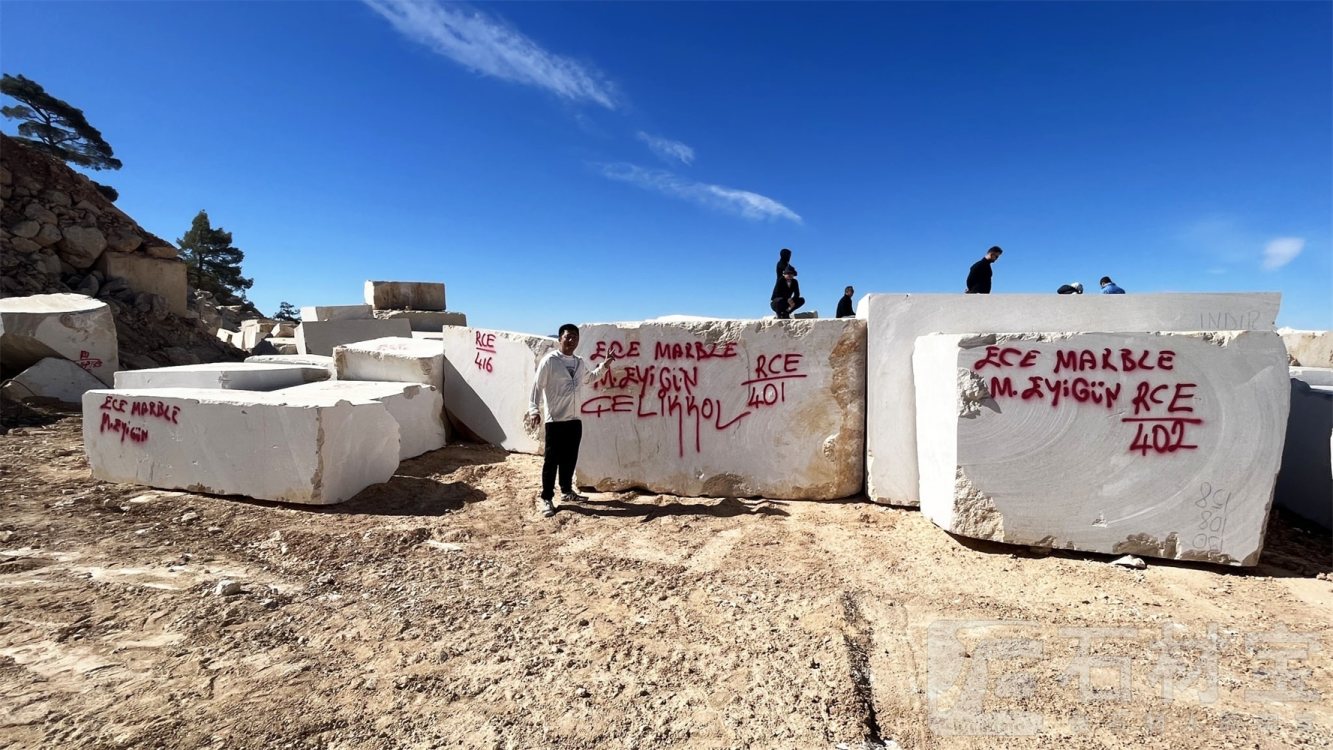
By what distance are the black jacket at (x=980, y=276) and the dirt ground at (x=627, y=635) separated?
122 inches

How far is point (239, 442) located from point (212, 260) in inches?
1174

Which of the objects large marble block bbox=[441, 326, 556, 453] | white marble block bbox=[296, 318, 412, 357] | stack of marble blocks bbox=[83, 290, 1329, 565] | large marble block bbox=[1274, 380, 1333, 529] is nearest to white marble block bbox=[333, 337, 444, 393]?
large marble block bbox=[441, 326, 556, 453]

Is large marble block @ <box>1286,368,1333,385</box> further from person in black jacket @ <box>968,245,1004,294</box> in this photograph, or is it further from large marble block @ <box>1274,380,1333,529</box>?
person in black jacket @ <box>968,245,1004,294</box>

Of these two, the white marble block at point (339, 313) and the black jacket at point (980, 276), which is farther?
the white marble block at point (339, 313)

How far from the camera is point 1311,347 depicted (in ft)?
30.3

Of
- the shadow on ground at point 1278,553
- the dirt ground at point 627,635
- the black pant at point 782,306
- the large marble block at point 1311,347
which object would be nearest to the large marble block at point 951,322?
the dirt ground at point 627,635

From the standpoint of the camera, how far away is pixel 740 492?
4410 millimetres

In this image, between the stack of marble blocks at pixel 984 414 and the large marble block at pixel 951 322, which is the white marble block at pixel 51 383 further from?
the large marble block at pixel 951 322

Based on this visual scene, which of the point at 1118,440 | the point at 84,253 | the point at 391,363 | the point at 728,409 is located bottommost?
the point at 1118,440

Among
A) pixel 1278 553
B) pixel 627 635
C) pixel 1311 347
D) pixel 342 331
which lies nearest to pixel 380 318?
pixel 342 331

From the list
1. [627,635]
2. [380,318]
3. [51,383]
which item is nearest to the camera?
[627,635]

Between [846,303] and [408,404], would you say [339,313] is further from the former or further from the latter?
[846,303]

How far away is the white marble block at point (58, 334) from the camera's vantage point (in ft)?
24.9

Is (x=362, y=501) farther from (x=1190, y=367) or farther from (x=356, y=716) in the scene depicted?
(x=1190, y=367)
